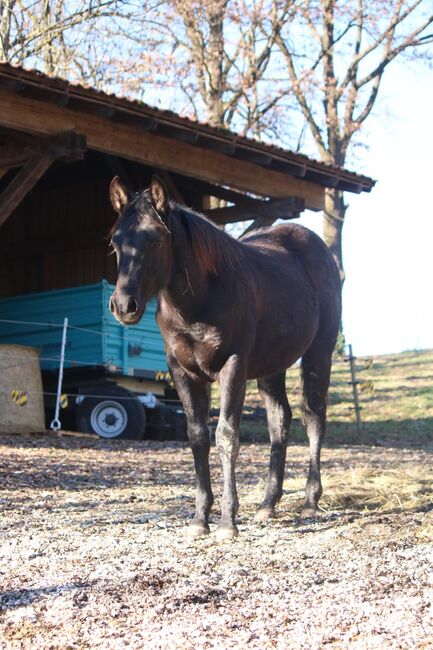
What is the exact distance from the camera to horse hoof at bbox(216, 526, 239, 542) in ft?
17.3

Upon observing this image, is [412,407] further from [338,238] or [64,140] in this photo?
[64,140]

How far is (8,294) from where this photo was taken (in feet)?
53.7

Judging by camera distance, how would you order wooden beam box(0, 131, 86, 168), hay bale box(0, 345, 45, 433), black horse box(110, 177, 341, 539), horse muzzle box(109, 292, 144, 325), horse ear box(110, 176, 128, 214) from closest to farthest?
horse muzzle box(109, 292, 144, 325) → black horse box(110, 177, 341, 539) → horse ear box(110, 176, 128, 214) → wooden beam box(0, 131, 86, 168) → hay bale box(0, 345, 45, 433)

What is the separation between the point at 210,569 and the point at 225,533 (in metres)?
0.72

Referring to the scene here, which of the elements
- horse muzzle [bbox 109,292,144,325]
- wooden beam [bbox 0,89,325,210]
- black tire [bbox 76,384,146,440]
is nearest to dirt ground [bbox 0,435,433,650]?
horse muzzle [bbox 109,292,144,325]

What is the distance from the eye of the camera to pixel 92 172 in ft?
52.4

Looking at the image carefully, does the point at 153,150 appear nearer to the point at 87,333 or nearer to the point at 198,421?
the point at 87,333

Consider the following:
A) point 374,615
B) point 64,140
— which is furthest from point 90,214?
point 374,615

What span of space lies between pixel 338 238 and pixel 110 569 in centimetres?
2163

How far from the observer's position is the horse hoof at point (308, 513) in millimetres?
6258

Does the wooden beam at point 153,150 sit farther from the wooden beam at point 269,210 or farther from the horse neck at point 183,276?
the horse neck at point 183,276

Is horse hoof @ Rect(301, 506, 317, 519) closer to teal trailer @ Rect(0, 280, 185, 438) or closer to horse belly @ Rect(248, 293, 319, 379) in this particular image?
horse belly @ Rect(248, 293, 319, 379)

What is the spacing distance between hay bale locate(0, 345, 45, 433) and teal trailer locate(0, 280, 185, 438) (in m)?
0.89

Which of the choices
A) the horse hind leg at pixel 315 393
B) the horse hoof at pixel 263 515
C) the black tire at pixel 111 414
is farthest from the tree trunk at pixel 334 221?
the horse hoof at pixel 263 515
